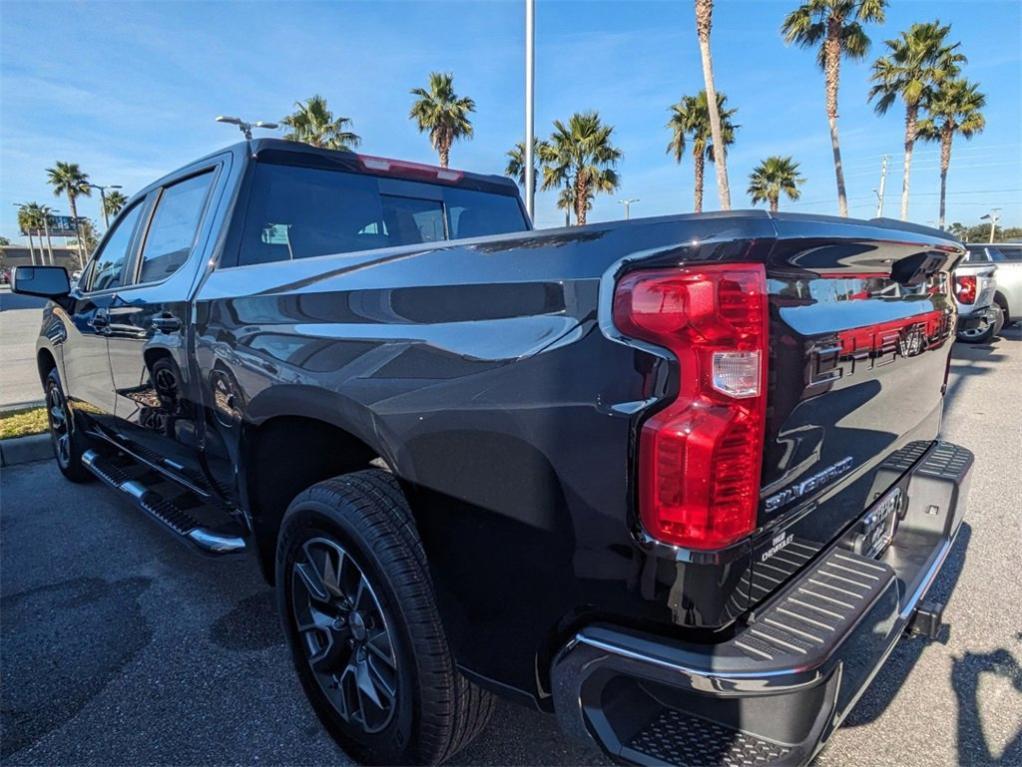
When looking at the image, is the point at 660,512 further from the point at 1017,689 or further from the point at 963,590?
the point at 963,590

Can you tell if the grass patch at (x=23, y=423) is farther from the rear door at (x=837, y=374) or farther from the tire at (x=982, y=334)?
the tire at (x=982, y=334)

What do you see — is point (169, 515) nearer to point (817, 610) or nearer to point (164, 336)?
point (164, 336)

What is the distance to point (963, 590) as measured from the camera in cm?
301

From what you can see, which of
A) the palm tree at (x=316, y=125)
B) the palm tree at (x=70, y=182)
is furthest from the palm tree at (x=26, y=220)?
the palm tree at (x=316, y=125)

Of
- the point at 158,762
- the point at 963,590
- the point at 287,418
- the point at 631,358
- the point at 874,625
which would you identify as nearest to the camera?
the point at 631,358

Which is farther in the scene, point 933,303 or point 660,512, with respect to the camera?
point 933,303

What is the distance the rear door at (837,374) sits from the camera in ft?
4.39

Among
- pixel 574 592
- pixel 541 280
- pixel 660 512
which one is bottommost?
pixel 574 592

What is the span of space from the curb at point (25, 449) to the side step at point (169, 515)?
202 cm

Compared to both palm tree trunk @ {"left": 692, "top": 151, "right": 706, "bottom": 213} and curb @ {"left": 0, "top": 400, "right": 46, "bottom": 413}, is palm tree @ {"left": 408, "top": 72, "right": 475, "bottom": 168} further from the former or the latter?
curb @ {"left": 0, "top": 400, "right": 46, "bottom": 413}

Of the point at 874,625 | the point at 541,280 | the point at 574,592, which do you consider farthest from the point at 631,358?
the point at 874,625

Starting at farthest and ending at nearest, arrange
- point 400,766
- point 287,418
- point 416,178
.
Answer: point 416,178 → point 287,418 → point 400,766

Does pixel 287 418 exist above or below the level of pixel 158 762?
above

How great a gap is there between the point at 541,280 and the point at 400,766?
4.82 feet
